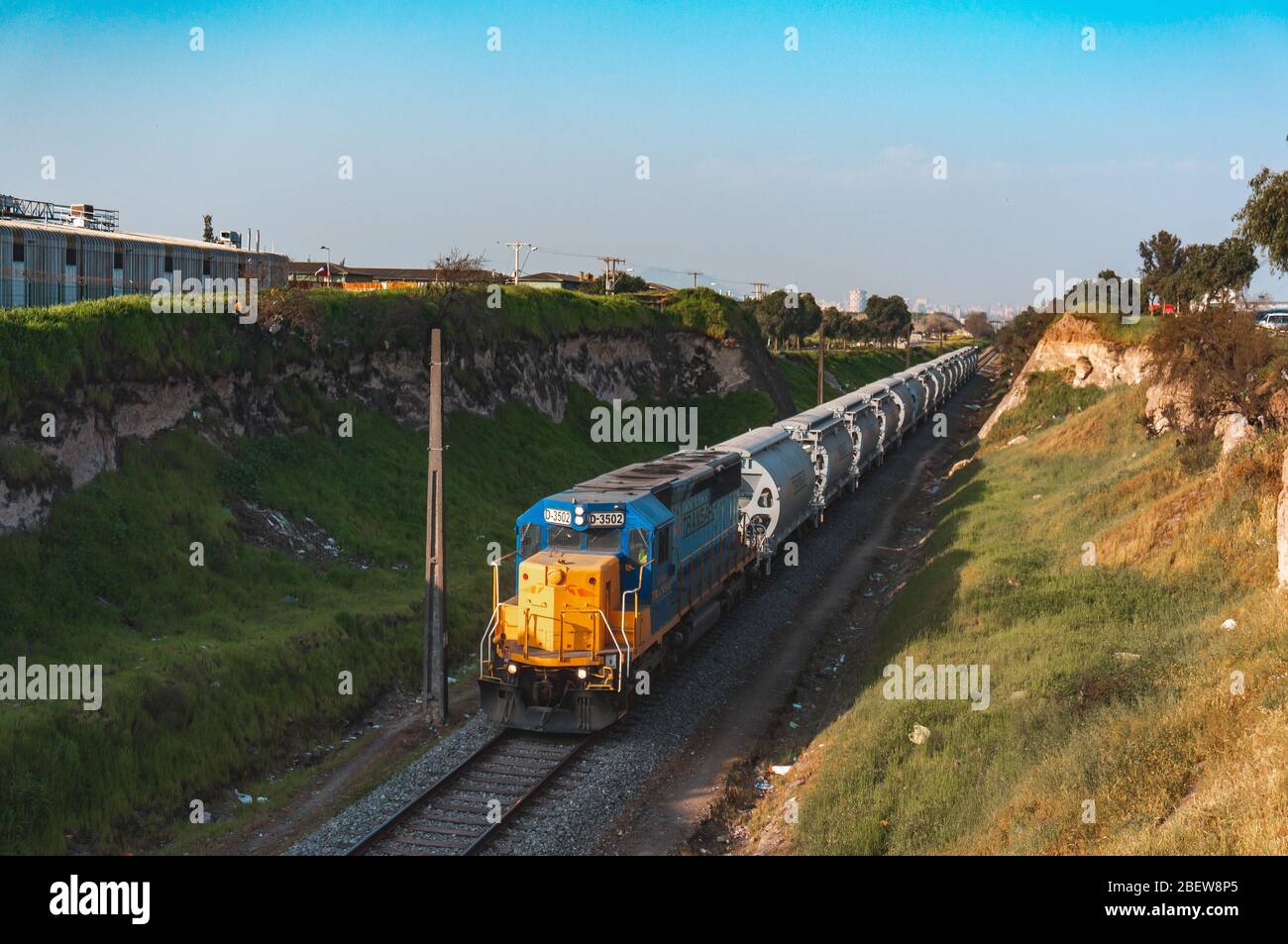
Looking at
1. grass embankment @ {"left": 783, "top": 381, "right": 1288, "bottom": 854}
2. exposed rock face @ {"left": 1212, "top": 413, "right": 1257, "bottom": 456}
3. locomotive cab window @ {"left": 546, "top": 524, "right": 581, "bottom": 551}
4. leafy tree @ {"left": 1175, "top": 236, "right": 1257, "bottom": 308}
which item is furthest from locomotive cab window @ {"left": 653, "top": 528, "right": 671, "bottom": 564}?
leafy tree @ {"left": 1175, "top": 236, "right": 1257, "bottom": 308}

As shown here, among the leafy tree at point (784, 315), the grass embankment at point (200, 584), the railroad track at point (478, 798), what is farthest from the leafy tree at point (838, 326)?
the railroad track at point (478, 798)

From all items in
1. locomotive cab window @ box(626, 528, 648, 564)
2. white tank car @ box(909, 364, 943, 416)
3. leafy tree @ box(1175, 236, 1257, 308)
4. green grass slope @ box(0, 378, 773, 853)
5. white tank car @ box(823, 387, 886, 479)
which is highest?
leafy tree @ box(1175, 236, 1257, 308)

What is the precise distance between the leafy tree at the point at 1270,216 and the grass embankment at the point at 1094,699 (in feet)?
19.5

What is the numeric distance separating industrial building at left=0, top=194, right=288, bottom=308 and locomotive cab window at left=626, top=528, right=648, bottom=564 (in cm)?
2106

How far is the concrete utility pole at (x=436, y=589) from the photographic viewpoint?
21531mm

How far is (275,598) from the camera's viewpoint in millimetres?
25234

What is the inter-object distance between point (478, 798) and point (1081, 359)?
59.3 meters

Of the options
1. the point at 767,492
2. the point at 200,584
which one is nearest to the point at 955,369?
the point at 767,492

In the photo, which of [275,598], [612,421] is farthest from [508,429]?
[275,598]

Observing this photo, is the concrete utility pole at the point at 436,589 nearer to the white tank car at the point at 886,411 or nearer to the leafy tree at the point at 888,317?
the white tank car at the point at 886,411

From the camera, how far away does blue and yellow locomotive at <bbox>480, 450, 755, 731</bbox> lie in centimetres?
1992

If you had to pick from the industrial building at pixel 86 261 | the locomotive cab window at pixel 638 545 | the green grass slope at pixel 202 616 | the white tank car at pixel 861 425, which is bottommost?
the green grass slope at pixel 202 616

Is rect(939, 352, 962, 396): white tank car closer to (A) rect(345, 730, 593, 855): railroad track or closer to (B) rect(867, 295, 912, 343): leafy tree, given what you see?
(B) rect(867, 295, 912, 343): leafy tree
